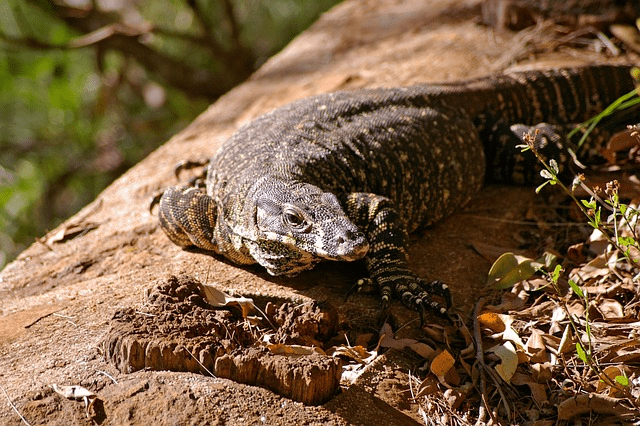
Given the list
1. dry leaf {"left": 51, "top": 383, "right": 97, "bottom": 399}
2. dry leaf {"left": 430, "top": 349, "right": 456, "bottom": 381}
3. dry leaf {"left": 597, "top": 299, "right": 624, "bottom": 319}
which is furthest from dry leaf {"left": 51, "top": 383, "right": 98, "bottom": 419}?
dry leaf {"left": 597, "top": 299, "right": 624, "bottom": 319}

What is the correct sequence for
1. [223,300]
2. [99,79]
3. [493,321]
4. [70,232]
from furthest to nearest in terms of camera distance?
[99,79] → [70,232] → [493,321] → [223,300]

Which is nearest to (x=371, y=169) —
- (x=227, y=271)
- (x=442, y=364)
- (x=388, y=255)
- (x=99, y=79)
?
(x=388, y=255)

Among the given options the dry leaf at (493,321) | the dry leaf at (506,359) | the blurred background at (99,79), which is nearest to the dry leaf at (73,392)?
the dry leaf at (506,359)

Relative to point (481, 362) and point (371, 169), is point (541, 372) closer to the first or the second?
point (481, 362)

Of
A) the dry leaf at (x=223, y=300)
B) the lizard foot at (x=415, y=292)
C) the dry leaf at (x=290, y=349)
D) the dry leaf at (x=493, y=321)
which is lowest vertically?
the dry leaf at (x=493, y=321)

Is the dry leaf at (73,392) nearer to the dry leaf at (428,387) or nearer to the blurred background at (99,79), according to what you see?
the dry leaf at (428,387)

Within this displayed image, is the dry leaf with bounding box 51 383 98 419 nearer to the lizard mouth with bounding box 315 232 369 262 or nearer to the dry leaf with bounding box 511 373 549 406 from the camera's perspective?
the lizard mouth with bounding box 315 232 369 262
